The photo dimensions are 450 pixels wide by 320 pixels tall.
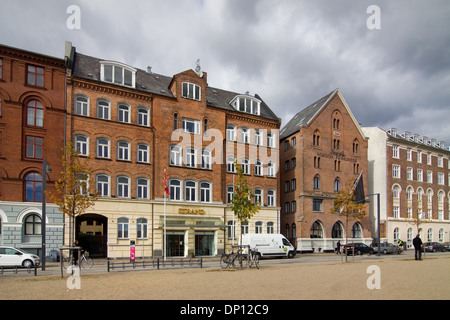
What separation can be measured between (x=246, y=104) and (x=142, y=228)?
18296mm

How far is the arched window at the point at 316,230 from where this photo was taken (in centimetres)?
4672

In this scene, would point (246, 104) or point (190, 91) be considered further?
point (246, 104)

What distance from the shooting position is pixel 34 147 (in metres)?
31.5

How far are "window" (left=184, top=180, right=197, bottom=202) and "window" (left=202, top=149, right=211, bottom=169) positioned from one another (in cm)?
214

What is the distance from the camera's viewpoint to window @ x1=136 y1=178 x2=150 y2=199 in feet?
116

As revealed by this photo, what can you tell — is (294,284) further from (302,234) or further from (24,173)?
(302,234)

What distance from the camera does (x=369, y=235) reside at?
167 feet

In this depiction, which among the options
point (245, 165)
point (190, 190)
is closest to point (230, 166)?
point (245, 165)

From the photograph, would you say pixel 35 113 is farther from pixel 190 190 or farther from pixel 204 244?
pixel 204 244

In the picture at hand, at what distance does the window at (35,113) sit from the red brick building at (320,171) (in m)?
28.5

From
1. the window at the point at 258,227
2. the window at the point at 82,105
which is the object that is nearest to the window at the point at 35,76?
the window at the point at 82,105

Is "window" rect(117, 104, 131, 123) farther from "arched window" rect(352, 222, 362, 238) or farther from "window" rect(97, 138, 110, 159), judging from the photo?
"arched window" rect(352, 222, 362, 238)

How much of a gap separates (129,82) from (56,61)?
6.56m
